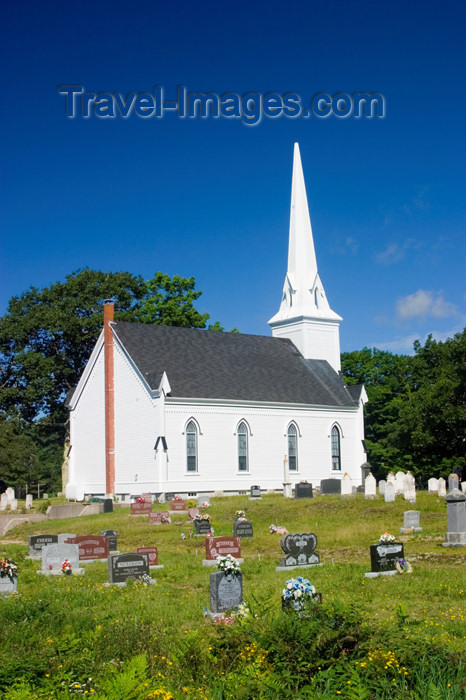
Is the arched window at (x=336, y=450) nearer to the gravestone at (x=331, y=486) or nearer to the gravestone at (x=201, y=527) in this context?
the gravestone at (x=331, y=486)

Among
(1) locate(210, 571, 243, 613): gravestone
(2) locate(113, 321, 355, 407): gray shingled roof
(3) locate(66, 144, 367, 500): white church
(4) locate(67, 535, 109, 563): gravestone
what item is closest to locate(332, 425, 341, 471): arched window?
(3) locate(66, 144, 367, 500): white church

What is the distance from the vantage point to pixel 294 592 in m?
11.5

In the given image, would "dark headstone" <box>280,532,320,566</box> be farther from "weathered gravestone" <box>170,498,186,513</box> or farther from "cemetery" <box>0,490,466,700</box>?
"weathered gravestone" <box>170,498,186,513</box>

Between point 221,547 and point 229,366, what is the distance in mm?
31316

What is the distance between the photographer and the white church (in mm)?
46781

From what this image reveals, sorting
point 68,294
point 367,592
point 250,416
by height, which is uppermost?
point 68,294

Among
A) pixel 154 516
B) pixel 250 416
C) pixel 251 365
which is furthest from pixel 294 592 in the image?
pixel 251 365

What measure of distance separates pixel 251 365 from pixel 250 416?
459 cm

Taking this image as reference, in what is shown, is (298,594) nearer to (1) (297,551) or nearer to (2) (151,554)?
(1) (297,551)

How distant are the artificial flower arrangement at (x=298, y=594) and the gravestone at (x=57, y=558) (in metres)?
10.5

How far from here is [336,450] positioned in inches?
2179

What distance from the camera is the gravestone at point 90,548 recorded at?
23.3 metres

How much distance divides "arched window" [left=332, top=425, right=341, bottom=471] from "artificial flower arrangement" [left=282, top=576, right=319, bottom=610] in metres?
43.9

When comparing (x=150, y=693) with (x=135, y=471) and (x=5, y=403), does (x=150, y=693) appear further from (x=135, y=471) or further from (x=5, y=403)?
(x=5, y=403)
